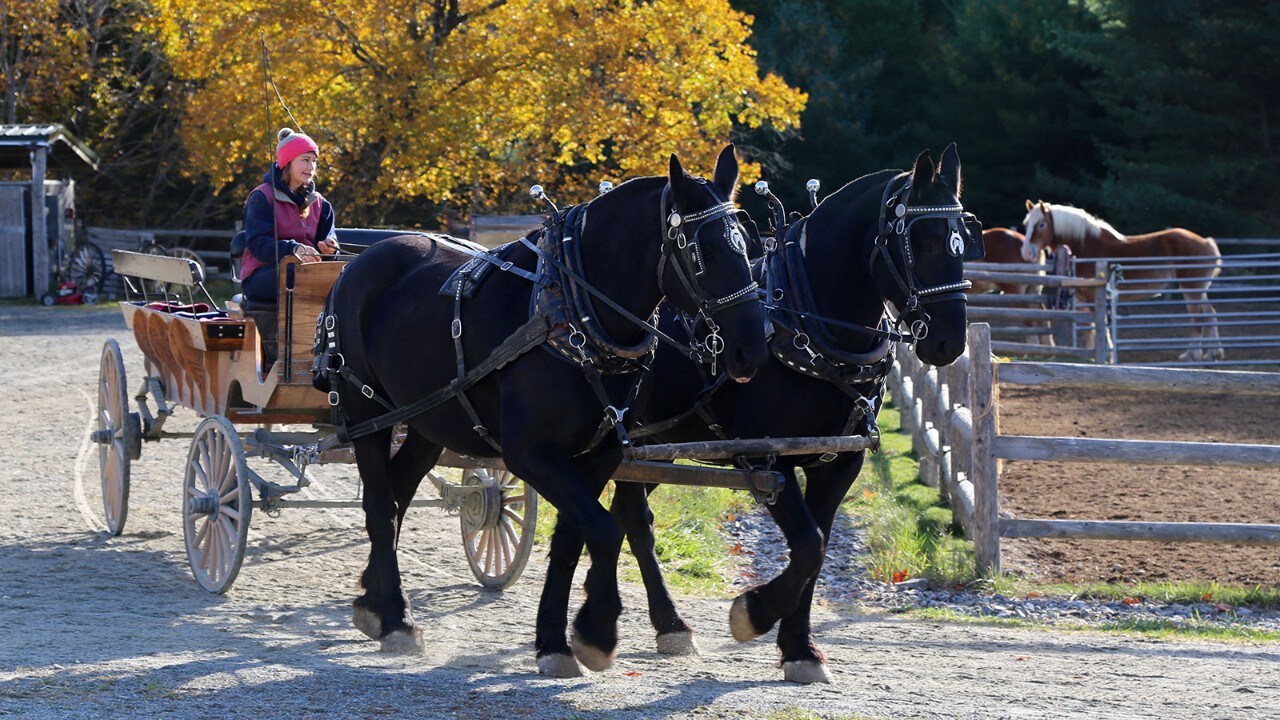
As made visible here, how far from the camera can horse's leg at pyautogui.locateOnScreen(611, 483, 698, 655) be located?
6312 millimetres

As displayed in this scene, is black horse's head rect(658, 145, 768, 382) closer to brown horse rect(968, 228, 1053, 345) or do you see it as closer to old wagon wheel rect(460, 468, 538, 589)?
old wagon wheel rect(460, 468, 538, 589)

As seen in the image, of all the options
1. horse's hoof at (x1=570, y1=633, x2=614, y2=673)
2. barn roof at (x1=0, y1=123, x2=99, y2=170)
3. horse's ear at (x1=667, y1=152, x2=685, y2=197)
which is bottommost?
horse's hoof at (x1=570, y1=633, x2=614, y2=673)

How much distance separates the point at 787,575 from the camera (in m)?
5.59

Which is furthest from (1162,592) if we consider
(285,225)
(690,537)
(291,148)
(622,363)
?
(291,148)

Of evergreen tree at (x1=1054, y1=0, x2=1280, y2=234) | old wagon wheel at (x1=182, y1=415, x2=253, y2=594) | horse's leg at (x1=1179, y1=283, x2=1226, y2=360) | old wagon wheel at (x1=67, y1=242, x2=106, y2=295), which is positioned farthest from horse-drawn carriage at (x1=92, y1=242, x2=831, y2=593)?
evergreen tree at (x1=1054, y1=0, x2=1280, y2=234)

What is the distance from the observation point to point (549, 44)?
21.2 m

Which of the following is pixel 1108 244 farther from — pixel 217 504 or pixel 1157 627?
pixel 217 504

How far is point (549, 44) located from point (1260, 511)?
13892 mm

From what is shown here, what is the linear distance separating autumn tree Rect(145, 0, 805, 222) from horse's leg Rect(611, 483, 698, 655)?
50.4 ft

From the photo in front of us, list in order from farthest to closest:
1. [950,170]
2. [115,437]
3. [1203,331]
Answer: [1203,331]
[115,437]
[950,170]

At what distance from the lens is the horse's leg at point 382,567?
20.1 ft

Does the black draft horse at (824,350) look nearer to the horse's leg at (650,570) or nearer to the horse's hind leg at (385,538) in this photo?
the horse's leg at (650,570)

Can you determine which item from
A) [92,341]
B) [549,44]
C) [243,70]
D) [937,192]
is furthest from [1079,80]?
[937,192]

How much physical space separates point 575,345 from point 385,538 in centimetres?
164
